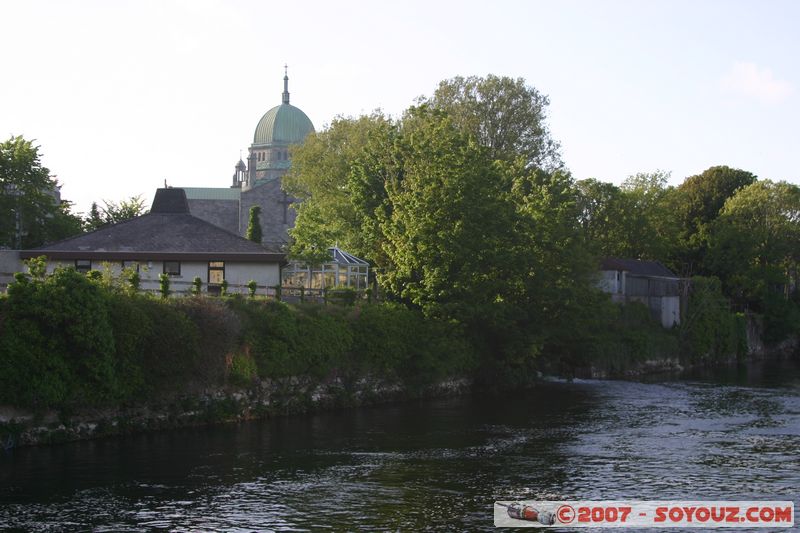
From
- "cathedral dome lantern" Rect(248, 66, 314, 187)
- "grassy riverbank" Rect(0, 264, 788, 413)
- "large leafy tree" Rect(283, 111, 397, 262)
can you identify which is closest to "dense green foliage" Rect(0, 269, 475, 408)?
"grassy riverbank" Rect(0, 264, 788, 413)

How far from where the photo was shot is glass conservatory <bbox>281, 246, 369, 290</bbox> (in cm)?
6241

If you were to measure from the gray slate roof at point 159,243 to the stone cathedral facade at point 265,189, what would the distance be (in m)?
38.3

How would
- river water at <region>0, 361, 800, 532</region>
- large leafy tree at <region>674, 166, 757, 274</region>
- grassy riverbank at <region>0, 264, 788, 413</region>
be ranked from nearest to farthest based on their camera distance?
river water at <region>0, 361, 800, 532</region>
grassy riverbank at <region>0, 264, 788, 413</region>
large leafy tree at <region>674, 166, 757, 274</region>

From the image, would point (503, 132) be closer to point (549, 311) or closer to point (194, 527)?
point (549, 311)

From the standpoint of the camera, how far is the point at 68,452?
34719 mm

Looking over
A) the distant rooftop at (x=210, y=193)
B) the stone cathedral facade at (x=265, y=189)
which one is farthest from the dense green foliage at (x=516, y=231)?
the distant rooftop at (x=210, y=193)

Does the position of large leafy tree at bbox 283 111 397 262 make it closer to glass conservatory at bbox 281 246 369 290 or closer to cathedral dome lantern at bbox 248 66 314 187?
glass conservatory at bbox 281 246 369 290

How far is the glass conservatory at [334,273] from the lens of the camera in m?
62.4

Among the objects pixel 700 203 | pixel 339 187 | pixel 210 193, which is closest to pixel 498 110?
pixel 339 187

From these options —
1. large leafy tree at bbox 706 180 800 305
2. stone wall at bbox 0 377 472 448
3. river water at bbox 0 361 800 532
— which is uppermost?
large leafy tree at bbox 706 180 800 305

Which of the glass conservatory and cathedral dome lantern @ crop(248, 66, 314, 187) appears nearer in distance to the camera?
the glass conservatory

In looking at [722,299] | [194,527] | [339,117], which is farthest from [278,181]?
[194,527]

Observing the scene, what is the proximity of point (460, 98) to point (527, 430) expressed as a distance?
1889 inches

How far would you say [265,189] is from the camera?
12381 cm
